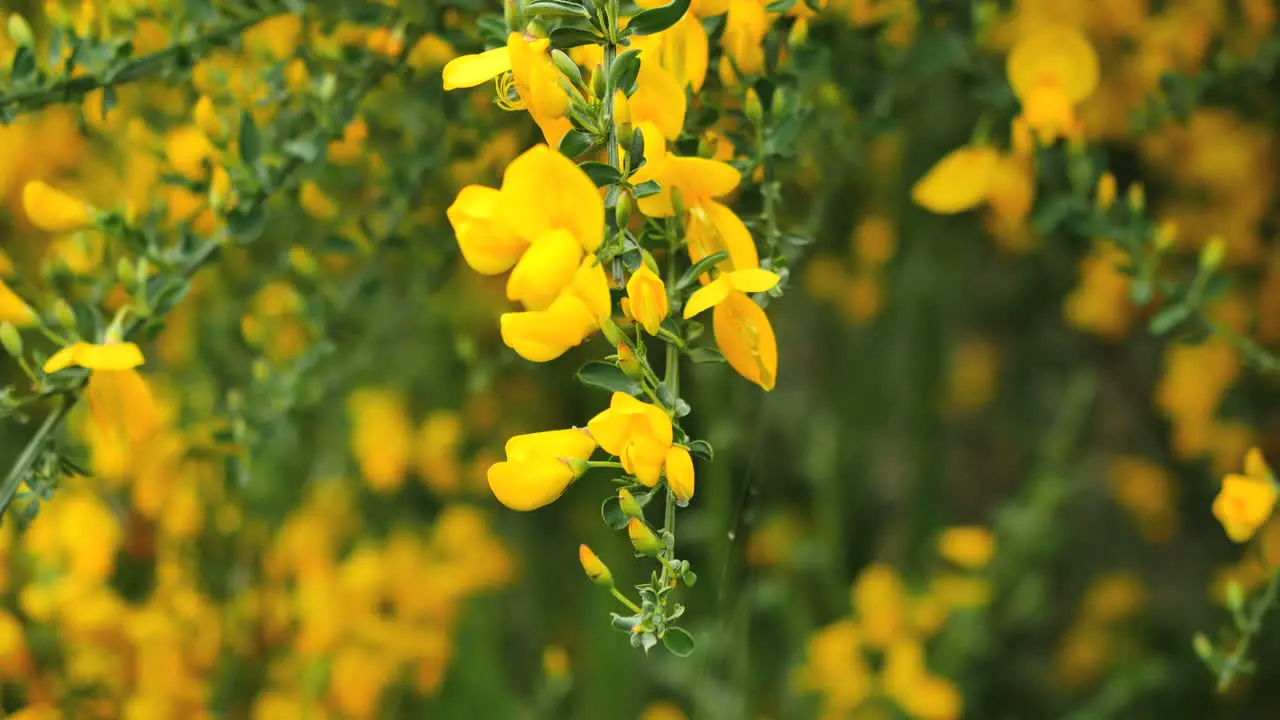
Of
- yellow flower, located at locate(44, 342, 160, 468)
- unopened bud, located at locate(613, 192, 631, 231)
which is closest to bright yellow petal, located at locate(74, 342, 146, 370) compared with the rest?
yellow flower, located at locate(44, 342, 160, 468)

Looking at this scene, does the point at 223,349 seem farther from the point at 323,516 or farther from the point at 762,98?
the point at 762,98

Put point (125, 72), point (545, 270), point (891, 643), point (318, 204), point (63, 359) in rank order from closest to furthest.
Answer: point (545, 270)
point (63, 359)
point (125, 72)
point (318, 204)
point (891, 643)

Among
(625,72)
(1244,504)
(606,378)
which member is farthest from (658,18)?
(1244,504)

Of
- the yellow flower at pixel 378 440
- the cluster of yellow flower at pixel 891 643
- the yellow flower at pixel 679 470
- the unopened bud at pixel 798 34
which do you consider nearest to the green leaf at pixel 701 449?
the yellow flower at pixel 679 470

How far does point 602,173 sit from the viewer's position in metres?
0.40

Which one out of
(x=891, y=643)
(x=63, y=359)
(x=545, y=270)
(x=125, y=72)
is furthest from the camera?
(x=891, y=643)

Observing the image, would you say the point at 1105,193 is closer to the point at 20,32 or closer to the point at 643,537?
the point at 643,537

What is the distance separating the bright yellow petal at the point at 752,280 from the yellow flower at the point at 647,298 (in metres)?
0.02

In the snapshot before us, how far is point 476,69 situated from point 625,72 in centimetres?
5

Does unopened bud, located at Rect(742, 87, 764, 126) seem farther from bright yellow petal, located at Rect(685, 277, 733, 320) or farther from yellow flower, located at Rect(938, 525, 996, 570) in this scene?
yellow flower, located at Rect(938, 525, 996, 570)

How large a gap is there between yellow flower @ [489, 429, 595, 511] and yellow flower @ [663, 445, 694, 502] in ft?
0.12

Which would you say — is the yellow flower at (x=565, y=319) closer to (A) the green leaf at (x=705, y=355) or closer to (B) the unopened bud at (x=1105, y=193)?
(A) the green leaf at (x=705, y=355)

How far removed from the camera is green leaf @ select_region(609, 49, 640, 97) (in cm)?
39

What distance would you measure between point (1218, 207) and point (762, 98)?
0.58 m
